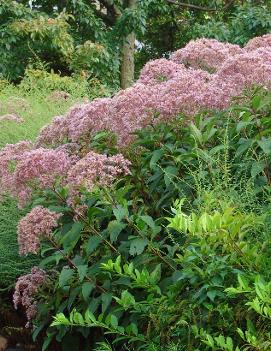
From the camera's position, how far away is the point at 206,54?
4.68 meters

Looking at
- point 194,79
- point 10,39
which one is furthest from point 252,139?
point 10,39

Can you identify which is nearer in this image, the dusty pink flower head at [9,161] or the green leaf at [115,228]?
the green leaf at [115,228]

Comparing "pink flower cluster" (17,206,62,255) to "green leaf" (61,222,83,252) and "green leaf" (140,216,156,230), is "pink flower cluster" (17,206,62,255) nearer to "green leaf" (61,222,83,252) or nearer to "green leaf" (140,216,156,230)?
"green leaf" (61,222,83,252)

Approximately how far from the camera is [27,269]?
3980 mm

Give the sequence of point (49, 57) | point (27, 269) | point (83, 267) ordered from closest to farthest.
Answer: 1. point (83, 267)
2. point (27, 269)
3. point (49, 57)

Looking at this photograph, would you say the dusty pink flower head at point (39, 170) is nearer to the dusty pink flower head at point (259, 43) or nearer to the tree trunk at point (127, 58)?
the dusty pink flower head at point (259, 43)

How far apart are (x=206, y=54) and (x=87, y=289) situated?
2.24 meters

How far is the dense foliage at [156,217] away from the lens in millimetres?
2449

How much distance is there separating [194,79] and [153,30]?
1562cm

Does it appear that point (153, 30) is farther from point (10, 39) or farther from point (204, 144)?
point (204, 144)

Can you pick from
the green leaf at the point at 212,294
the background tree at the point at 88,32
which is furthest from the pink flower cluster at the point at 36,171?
the background tree at the point at 88,32

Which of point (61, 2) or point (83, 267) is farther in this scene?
point (61, 2)

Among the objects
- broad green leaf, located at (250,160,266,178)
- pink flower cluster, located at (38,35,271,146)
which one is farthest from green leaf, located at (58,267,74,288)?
broad green leaf, located at (250,160,266,178)

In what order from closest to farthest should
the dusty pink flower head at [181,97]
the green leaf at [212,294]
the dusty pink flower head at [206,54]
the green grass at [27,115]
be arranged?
the green leaf at [212,294], the dusty pink flower head at [181,97], the dusty pink flower head at [206,54], the green grass at [27,115]
